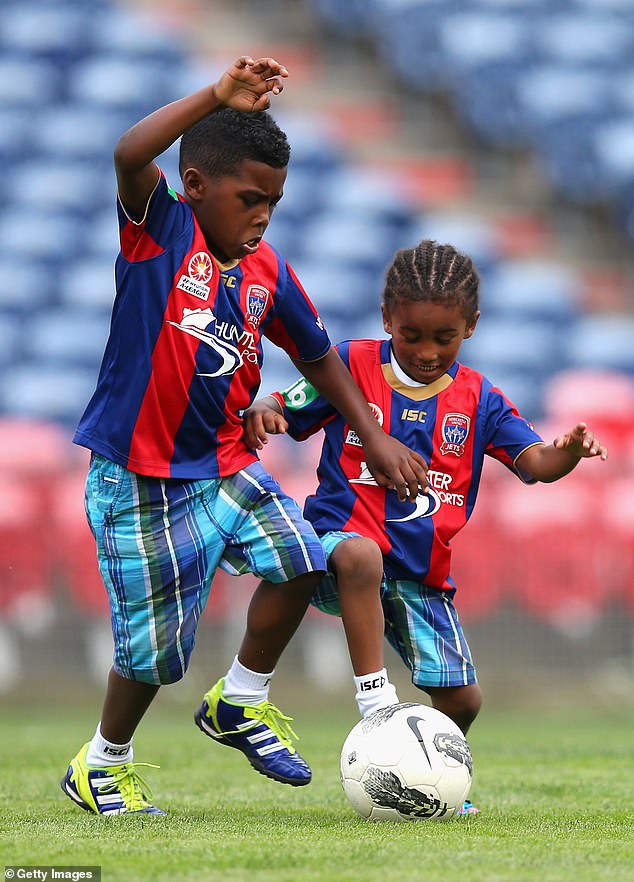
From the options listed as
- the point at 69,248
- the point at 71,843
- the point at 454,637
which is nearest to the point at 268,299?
the point at 454,637

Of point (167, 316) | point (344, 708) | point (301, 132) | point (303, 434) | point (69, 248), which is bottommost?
point (344, 708)

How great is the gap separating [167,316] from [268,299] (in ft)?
1.17

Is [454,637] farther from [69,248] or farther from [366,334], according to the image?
[69,248]

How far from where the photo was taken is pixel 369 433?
400cm

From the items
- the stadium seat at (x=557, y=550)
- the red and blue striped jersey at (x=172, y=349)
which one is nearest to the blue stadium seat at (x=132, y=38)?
the stadium seat at (x=557, y=550)

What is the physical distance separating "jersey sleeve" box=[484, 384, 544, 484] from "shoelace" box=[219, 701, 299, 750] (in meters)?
1.00

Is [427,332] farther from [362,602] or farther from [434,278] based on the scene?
[362,602]

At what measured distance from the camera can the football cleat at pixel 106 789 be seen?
3.97 m

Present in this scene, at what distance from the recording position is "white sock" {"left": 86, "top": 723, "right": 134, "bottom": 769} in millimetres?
4043

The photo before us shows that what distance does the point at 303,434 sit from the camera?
14.0 feet

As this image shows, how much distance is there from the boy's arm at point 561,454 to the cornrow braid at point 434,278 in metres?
0.44

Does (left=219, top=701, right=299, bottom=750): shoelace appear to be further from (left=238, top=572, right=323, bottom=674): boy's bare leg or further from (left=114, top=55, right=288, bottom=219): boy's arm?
(left=114, top=55, right=288, bottom=219): boy's arm

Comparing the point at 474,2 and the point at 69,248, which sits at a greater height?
the point at 474,2

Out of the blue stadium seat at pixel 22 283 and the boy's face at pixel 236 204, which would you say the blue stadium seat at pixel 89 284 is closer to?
the blue stadium seat at pixel 22 283
